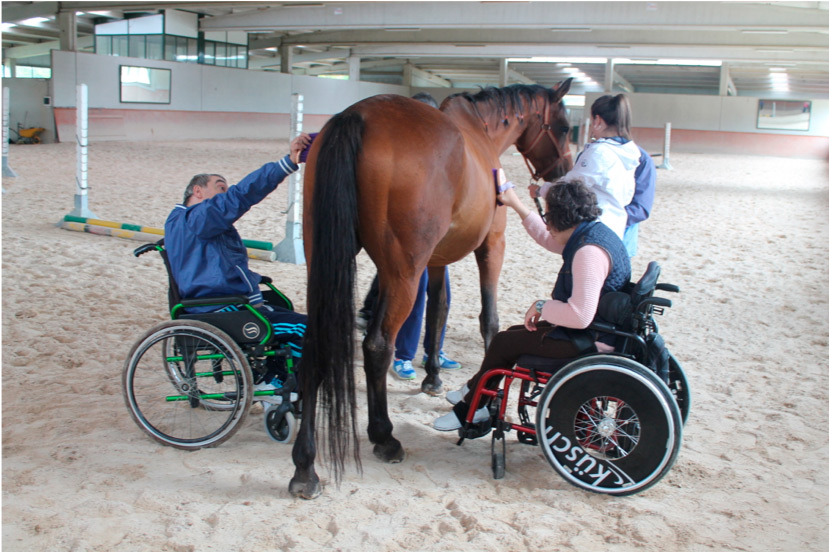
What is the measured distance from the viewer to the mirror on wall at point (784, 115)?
2552cm

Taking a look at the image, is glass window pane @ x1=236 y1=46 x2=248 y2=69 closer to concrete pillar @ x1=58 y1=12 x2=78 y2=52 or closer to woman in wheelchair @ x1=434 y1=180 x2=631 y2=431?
concrete pillar @ x1=58 y1=12 x2=78 y2=52

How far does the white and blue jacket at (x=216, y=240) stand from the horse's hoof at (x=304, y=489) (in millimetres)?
714

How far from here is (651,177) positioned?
3420mm

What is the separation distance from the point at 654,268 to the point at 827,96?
116ft

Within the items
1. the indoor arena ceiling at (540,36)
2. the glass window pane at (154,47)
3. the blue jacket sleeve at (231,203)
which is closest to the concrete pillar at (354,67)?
the indoor arena ceiling at (540,36)

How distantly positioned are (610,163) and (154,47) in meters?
20.8

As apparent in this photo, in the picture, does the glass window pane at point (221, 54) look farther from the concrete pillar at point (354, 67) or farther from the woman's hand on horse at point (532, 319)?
the woman's hand on horse at point (532, 319)

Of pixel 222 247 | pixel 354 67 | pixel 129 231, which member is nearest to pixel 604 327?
pixel 222 247

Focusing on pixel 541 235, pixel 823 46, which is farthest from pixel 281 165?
pixel 823 46

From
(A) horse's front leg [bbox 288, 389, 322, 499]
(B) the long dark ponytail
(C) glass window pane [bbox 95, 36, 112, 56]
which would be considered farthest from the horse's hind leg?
(C) glass window pane [bbox 95, 36, 112, 56]

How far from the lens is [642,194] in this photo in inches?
133

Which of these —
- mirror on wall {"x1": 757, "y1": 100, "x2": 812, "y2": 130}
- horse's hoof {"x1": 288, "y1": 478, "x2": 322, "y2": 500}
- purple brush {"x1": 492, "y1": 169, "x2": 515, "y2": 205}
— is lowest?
horse's hoof {"x1": 288, "y1": 478, "x2": 322, "y2": 500}

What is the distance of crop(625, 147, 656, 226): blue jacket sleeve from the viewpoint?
3.37m

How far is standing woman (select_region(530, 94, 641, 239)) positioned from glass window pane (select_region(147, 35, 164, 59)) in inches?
803
